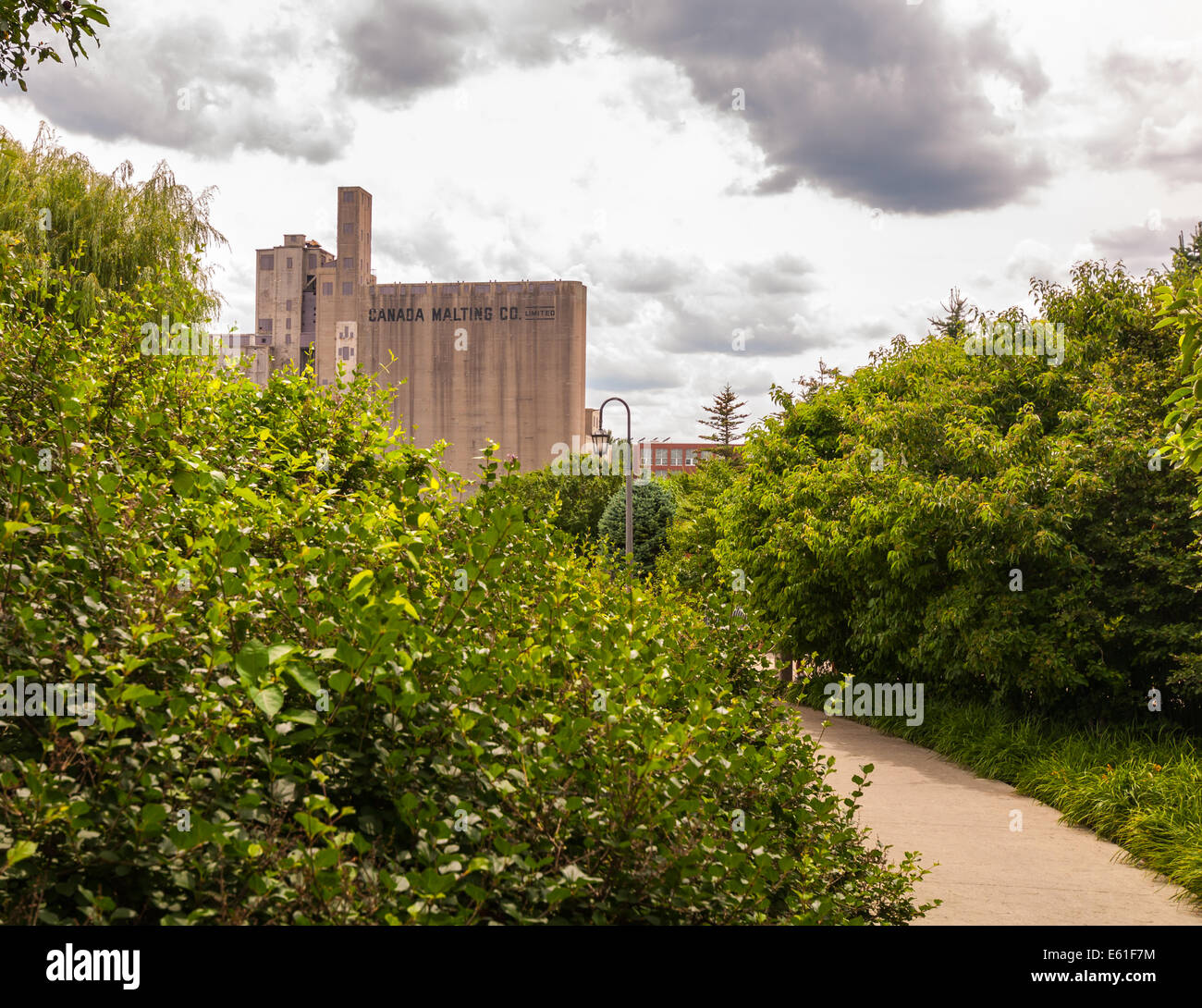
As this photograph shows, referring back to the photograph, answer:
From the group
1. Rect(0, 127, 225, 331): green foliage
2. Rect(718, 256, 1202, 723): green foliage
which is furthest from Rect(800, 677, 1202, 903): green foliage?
Rect(0, 127, 225, 331): green foliage

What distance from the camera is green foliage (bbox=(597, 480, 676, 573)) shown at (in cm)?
3647

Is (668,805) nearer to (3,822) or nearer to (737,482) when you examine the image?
(3,822)

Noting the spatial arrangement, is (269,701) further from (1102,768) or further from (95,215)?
(95,215)

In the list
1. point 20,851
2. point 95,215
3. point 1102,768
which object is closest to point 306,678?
point 20,851

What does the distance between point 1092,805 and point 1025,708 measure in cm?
323

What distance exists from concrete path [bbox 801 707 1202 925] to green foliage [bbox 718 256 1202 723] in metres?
1.99

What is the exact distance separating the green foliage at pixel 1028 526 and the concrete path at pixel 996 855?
1.99 m

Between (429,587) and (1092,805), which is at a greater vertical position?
(429,587)

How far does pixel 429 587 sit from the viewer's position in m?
3.04

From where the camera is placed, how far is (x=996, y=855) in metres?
7.69

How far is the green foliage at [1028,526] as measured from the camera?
10930mm

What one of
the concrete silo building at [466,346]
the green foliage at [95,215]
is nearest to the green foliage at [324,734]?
the green foliage at [95,215]

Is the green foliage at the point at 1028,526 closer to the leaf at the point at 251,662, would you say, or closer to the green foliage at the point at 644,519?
the leaf at the point at 251,662
